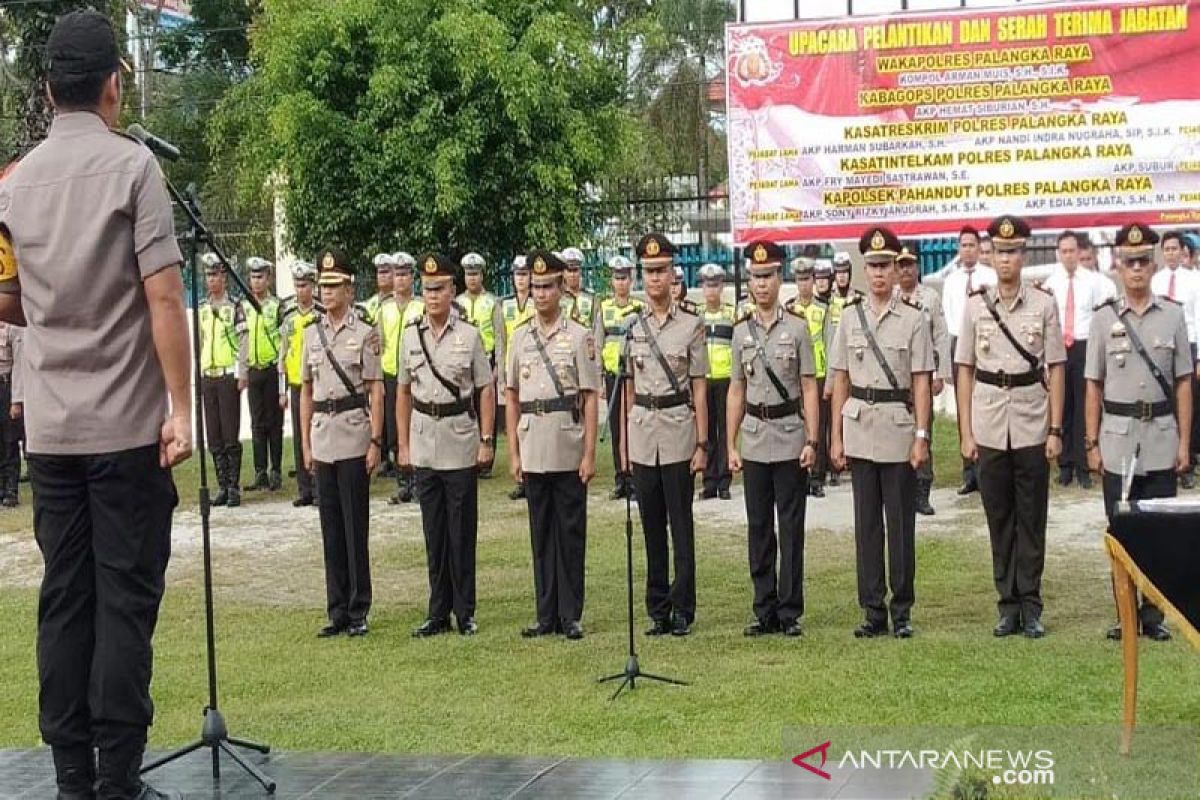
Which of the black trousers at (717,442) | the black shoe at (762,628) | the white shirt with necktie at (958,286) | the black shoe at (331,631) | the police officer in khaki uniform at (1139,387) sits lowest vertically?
the black shoe at (331,631)

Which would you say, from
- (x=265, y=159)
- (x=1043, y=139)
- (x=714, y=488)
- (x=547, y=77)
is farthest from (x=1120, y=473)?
(x=265, y=159)

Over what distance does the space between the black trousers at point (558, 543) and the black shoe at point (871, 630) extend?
147 cm

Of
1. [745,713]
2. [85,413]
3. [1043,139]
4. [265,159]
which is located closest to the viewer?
[85,413]

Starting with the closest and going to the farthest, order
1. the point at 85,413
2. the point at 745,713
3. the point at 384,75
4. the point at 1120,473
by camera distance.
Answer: the point at 85,413
the point at 745,713
the point at 1120,473
the point at 384,75

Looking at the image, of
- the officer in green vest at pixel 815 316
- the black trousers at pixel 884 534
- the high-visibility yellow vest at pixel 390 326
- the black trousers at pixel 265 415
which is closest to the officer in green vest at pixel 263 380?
the black trousers at pixel 265 415

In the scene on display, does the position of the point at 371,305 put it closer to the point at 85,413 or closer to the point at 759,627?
the point at 759,627

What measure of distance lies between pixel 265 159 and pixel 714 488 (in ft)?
22.2

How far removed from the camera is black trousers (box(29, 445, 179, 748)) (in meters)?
4.67

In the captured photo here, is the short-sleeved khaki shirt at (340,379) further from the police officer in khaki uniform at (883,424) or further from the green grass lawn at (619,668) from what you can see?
the police officer in khaki uniform at (883,424)

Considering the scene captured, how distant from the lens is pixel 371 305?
49.9ft

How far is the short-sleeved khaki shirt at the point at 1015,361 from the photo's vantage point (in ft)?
28.5

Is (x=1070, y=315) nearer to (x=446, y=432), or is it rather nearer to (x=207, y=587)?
(x=446, y=432)

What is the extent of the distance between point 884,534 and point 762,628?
796mm

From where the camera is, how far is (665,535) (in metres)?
9.25
